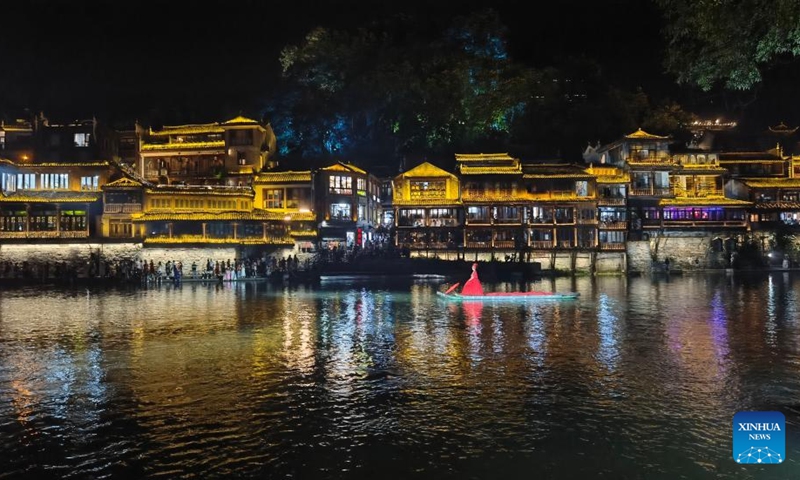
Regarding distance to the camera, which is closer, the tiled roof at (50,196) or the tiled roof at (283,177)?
the tiled roof at (50,196)

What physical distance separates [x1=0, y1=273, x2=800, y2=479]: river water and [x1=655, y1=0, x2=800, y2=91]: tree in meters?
6.98

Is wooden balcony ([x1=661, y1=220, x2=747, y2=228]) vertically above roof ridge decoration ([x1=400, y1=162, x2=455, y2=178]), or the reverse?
roof ridge decoration ([x1=400, y1=162, x2=455, y2=178])

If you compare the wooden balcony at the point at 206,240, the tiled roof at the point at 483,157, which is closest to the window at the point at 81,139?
the wooden balcony at the point at 206,240

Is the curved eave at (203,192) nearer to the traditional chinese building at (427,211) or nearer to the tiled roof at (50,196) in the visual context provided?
the tiled roof at (50,196)

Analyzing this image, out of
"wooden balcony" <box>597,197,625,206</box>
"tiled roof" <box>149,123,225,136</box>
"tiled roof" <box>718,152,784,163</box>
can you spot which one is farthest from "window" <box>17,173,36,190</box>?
"tiled roof" <box>718,152,784,163</box>

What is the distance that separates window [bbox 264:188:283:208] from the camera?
61.9m

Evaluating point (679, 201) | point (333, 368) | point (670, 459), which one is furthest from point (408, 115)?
point (670, 459)

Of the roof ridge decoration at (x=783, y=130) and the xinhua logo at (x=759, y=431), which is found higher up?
the roof ridge decoration at (x=783, y=130)

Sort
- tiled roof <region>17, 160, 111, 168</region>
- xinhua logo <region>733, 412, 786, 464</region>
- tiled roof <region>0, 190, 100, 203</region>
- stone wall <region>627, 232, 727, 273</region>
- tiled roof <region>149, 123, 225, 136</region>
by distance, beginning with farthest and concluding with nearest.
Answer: tiled roof <region>149, 123, 225, 136</region>
stone wall <region>627, 232, 727, 273</region>
tiled roof <region>17, 160, 111, 168</region>
tiled roof <region>0, 190, 100, 203</region>
xinhua logo <region>733, 412, 786, 464</region>

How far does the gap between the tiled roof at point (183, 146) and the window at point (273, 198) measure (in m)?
11.0

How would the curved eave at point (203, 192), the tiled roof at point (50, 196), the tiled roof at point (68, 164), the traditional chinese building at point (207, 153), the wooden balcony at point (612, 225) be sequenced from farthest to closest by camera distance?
1. the traditional chinese building at point (207, 153)
2. the wooden balcony at point (612, 225)
3. the tiled roof at point (68, 164)
4. the curved eave at point (203, 192)
5. the tiled roof at point (50, 196)

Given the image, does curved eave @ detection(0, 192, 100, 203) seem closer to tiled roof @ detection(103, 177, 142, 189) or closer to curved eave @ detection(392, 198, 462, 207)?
tiled roof @ detection(103, 177, 142, 189)

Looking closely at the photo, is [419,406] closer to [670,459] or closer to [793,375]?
[670,459]

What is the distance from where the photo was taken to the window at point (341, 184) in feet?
199
